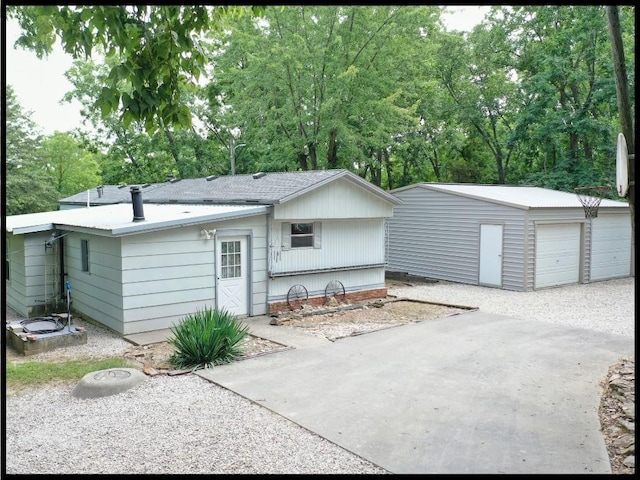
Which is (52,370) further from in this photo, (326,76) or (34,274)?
(326,76)

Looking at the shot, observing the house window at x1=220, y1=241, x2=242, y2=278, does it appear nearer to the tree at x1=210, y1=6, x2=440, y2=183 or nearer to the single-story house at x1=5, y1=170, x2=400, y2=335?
the single-story house at x1=5, y1=170, x2=400, y2=335

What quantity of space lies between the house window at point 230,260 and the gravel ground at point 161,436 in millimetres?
3809

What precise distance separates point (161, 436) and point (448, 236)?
12.8 meters

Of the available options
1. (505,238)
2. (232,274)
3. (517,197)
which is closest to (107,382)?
(232,274)

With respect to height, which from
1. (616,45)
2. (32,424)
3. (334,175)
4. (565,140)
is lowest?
(32,424)

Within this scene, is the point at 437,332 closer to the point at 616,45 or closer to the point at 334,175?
the point at 334,175

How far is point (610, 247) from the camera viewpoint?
698 inches

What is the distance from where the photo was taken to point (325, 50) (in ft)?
70.2

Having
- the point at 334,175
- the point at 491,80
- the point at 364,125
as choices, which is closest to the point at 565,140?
the point at 491,80

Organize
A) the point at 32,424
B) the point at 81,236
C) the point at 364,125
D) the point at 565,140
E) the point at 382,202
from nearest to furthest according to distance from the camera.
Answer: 1. the point at 32,424
2. the point at 81,236
3. the point at 382,202
4. the point at 364,125
5. the point at 565,140

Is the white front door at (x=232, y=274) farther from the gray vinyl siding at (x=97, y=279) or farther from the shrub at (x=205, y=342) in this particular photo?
the shrub at (x=205, y=342)

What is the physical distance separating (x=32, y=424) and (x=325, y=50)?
18.5 metres

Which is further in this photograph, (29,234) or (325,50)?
(325,50)

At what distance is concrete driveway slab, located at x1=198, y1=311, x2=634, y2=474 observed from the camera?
5.11 m
